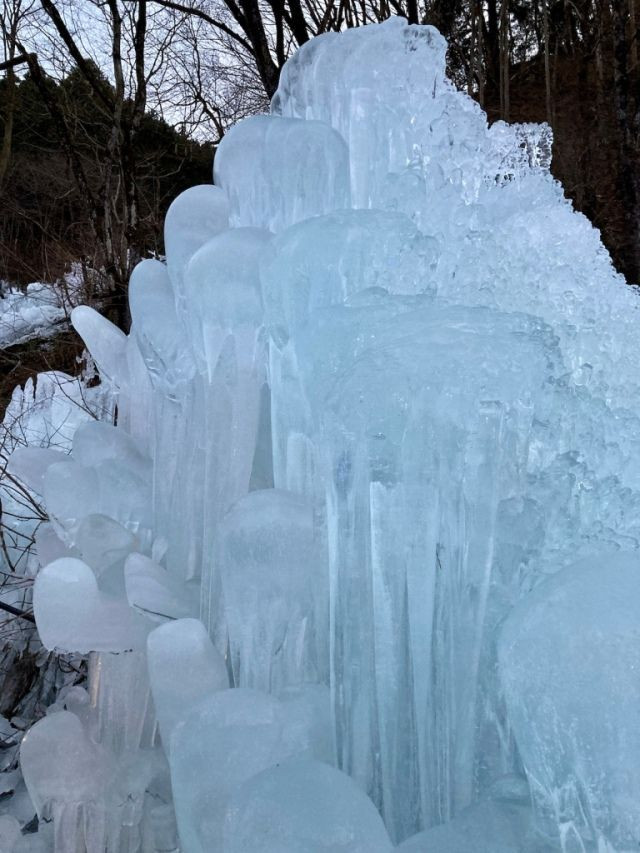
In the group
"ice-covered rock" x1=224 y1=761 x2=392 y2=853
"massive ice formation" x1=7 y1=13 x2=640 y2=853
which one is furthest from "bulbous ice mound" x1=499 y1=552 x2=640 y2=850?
"ice-covered rock" x1=224 y1=761 x2=392 y2=853

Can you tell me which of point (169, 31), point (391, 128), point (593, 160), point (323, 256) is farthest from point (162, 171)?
point (323, 256)

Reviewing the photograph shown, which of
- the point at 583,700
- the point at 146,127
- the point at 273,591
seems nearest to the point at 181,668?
the point at 273,591

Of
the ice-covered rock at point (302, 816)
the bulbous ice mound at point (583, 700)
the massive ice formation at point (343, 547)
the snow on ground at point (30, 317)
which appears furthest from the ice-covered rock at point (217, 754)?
the snow on ground at point (30, 317)

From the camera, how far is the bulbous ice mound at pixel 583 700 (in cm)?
89

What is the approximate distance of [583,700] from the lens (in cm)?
91

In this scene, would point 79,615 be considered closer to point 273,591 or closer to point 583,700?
point 273,591

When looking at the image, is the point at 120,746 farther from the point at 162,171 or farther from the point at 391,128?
the point at 162,171

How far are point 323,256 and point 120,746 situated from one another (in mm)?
1238

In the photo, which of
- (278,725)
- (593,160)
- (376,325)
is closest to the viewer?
(278,725)

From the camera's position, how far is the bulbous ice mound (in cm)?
89

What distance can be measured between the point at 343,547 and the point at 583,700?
54 centimetres

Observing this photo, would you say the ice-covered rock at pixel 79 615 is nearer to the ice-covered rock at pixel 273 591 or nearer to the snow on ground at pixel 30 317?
the ice-covered rock at pixel 273 591

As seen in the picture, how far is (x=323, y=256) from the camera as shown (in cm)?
156

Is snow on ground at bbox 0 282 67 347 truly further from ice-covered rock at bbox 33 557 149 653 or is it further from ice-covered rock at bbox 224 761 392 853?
ice-covered rock at bbox 224 761 392 853
